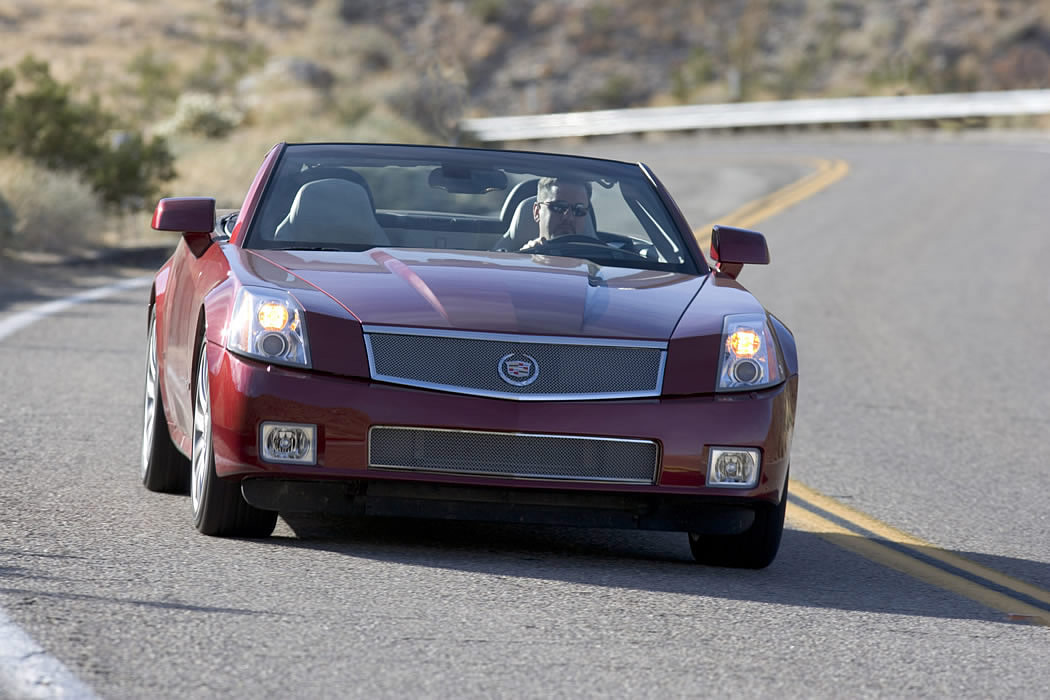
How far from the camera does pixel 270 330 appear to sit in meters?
5.77

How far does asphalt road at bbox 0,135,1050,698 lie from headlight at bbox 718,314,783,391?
664mm

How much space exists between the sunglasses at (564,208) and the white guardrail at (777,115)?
1554 inches

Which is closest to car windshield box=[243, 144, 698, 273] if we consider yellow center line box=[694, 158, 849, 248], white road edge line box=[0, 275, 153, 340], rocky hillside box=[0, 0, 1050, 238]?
white road edge line box=[0, 275, 153, 340]

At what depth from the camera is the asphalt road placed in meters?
4.47

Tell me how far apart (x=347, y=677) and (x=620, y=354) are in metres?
1.83

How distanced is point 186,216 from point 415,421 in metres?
1.68

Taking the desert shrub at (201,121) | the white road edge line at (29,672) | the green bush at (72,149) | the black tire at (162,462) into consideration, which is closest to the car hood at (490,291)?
the black tire at (162,462)

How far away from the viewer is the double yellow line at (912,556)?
593cm

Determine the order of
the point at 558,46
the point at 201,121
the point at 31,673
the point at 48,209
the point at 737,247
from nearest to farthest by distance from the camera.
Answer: the point at 31,673
the point at 737,247
the point at 48,209
the point at 201,121
the point at 558,46

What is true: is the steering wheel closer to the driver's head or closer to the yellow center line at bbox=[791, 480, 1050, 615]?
the driver's head

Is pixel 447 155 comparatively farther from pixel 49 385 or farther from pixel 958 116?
pixel 958 116

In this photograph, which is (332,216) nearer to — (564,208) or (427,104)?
(564,208)

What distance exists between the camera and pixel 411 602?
16.9ft

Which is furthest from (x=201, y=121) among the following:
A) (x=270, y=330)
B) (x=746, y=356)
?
(x=746, y=356)
